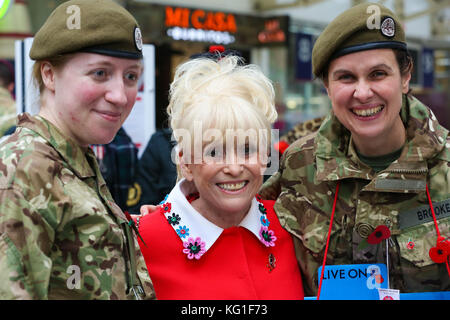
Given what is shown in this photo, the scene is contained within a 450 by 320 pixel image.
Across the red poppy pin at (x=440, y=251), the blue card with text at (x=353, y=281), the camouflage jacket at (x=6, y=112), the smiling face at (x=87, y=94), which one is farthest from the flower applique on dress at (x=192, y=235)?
the camouflage jacket at (x=6, y=112)

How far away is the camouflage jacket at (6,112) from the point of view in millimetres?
4012

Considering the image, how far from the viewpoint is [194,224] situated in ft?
7.16

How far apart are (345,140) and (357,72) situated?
39cm

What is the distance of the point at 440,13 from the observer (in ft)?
45.0

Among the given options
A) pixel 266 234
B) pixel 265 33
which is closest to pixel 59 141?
pixel 266 234

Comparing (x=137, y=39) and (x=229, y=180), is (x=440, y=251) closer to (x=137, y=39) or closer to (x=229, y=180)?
(x=229, y=180)

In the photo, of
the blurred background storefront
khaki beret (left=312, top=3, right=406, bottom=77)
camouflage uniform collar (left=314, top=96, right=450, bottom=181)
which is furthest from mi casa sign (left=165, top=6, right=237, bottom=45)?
khaki beret (left=312, top=3, right=406, bottom=77)

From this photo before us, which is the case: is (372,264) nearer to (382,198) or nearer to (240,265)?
(382,198)

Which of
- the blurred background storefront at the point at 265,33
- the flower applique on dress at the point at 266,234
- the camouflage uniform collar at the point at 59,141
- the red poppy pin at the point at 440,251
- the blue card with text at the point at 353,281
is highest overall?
the blurred background storefront at the point at 265,33

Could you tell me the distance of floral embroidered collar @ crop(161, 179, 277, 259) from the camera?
2.14m

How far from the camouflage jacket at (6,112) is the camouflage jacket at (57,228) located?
2397 mm

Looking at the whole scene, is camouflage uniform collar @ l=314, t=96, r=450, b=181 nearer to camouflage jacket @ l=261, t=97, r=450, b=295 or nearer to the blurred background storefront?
camouflage jacket @ l=261, t=97, r=450, b=295

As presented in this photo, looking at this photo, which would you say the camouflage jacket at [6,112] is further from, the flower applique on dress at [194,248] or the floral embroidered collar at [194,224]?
the flower applique on dress at [194,248]

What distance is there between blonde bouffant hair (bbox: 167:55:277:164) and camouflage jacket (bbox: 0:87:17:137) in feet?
A: 7.09
